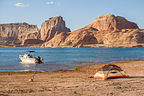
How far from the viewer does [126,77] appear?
20016mm

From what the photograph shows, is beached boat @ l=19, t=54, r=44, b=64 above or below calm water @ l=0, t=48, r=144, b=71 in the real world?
above

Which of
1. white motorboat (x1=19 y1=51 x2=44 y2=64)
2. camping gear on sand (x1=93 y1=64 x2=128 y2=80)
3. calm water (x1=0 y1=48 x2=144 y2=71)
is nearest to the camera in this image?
camping gear on sand (x1=93 y1=64 x2=128 y2=80)

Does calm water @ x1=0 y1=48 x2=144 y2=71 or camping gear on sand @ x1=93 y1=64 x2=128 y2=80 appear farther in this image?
calm water @ x1=0 y1=48 x2=144 y2=71

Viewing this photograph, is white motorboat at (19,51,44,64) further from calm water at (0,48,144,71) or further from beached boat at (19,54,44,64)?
calm water at (0,48,144,71)

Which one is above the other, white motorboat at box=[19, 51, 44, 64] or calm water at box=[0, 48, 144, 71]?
white motorboat at box=[19, 51, 44, 64]

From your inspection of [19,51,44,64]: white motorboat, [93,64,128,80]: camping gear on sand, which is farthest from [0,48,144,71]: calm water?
[93,64,128,80]: camping gear on sand

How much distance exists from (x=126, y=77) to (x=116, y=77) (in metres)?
1.12

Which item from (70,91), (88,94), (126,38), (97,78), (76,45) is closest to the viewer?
(88,94)

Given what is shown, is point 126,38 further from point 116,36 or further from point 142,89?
point 142,89

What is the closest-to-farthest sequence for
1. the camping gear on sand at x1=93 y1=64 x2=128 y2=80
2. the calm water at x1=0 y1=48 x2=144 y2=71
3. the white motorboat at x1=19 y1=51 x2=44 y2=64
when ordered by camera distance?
the camping gear on sand at x1=93 y1=64 x2=128 y2=80 < the calm water at x1=0 y1=48 x2=144 y2=71 < the white motorboat at x1=19 y1=51 x2=44 y2=64

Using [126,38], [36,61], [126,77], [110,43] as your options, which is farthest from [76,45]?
[126,77]

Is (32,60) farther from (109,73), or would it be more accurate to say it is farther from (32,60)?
(109,73)

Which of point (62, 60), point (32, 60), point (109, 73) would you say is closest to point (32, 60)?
point (32, 60)

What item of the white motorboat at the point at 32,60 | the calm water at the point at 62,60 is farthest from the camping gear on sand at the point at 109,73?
the white motorboat at the point at 32,60
